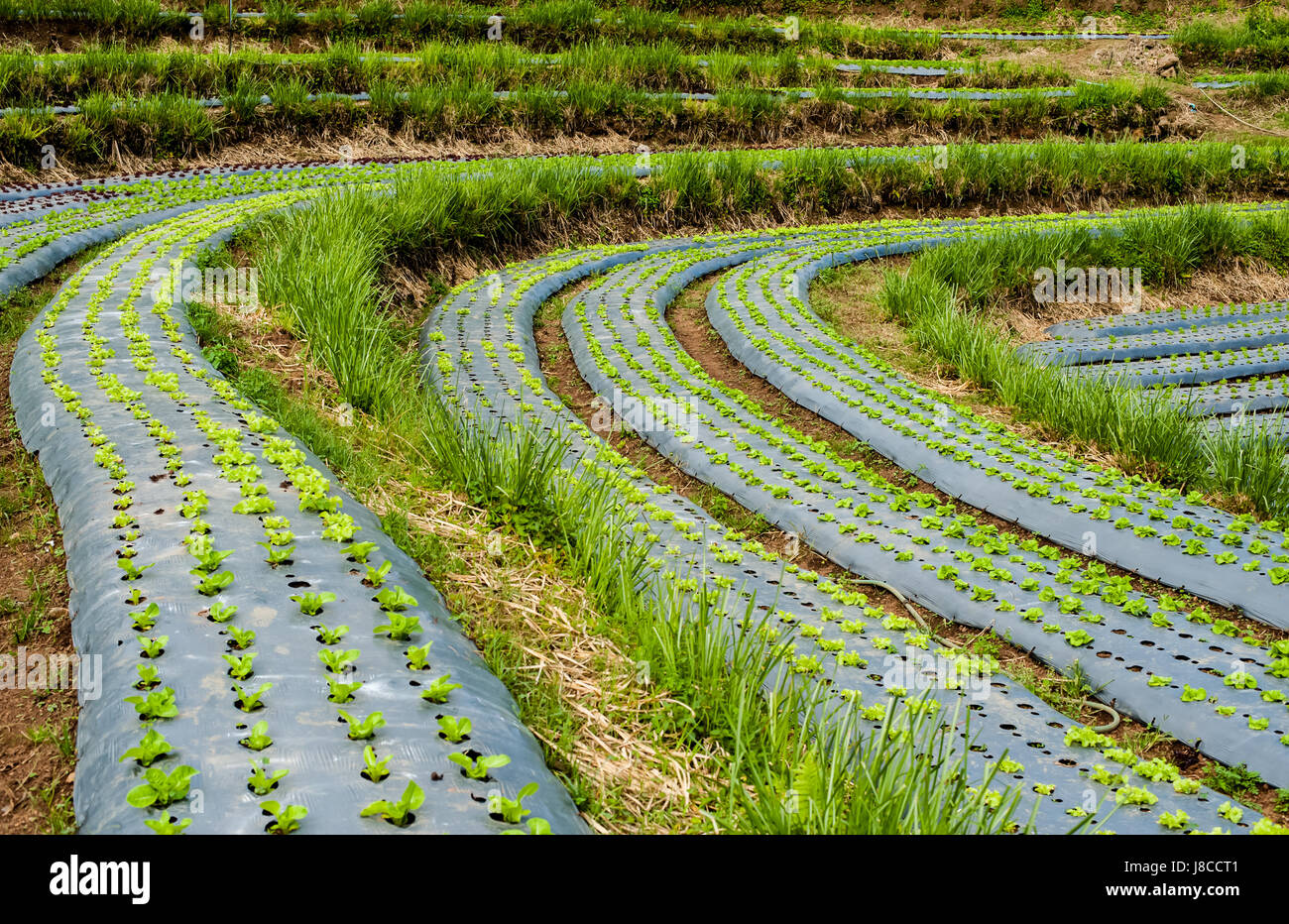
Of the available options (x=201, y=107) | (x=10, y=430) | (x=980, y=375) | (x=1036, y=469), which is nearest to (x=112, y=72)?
(x=201, y=107)

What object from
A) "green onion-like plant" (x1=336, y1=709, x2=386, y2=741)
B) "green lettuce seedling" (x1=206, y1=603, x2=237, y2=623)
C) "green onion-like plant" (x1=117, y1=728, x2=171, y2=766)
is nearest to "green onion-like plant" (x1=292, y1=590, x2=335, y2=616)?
"green lettuce seedling" (x1=206, y1=603, x2=237, y2=623)

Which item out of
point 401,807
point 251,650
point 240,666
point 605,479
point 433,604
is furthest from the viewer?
point 605,479

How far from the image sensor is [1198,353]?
10117 millimetres

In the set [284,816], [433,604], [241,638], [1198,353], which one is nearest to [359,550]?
[433,604]

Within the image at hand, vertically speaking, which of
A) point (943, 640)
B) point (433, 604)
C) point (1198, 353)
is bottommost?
point (943, 640)

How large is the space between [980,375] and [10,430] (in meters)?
6.88

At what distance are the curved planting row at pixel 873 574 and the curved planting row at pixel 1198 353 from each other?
290 centimetres

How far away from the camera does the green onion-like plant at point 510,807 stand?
98.0 inches

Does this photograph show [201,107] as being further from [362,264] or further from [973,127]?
[973,127]

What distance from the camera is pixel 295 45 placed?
19.5 m

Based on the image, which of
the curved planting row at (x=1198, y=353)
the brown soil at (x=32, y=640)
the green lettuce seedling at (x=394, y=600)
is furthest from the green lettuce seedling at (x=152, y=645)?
the curved planting row at (x=1198, y=353)

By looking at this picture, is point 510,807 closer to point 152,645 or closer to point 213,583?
point 152,645

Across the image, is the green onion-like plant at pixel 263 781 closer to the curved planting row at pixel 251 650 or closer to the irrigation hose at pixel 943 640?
the curved planting row at pixel 251 650

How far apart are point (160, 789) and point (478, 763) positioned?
0.77 m
